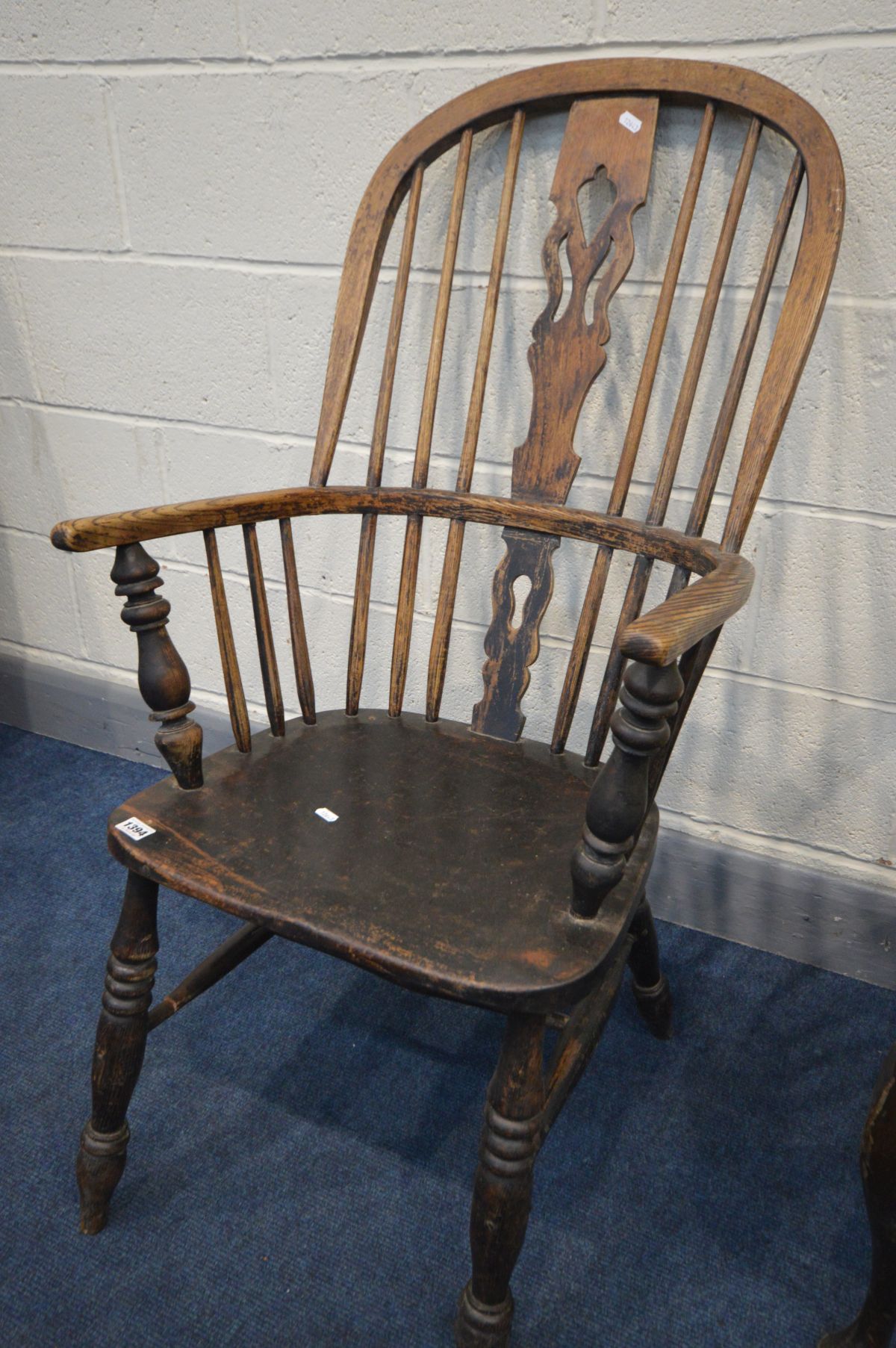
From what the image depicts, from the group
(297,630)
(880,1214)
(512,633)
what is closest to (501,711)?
(512,633)

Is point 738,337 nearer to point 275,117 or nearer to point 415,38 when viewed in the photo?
point 415,38

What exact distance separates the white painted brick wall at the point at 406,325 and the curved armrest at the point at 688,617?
42cm

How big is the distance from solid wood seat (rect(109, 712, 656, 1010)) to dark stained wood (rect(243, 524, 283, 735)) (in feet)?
0.11

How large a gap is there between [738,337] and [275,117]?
2.28ft

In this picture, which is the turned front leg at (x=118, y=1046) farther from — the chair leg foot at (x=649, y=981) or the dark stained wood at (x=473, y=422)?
the chair leg foot at (x=649, y=981)

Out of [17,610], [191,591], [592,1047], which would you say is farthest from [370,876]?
[17,610]

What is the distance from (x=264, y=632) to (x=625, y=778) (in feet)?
1.66

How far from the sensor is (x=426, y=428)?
1.16 meters

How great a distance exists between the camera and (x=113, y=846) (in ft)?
3.05

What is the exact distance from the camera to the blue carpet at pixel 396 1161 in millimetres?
989

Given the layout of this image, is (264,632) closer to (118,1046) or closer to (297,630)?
(297,630)

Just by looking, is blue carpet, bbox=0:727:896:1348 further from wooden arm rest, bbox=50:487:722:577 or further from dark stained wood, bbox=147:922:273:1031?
wooden arm rest, bbox=50:487:722:577

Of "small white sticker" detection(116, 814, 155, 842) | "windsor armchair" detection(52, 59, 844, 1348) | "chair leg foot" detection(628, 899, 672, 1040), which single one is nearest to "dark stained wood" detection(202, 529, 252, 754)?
"windsor armchair" detection(52, 59, 844, 1348)

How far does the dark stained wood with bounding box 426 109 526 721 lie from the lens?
1.09m
